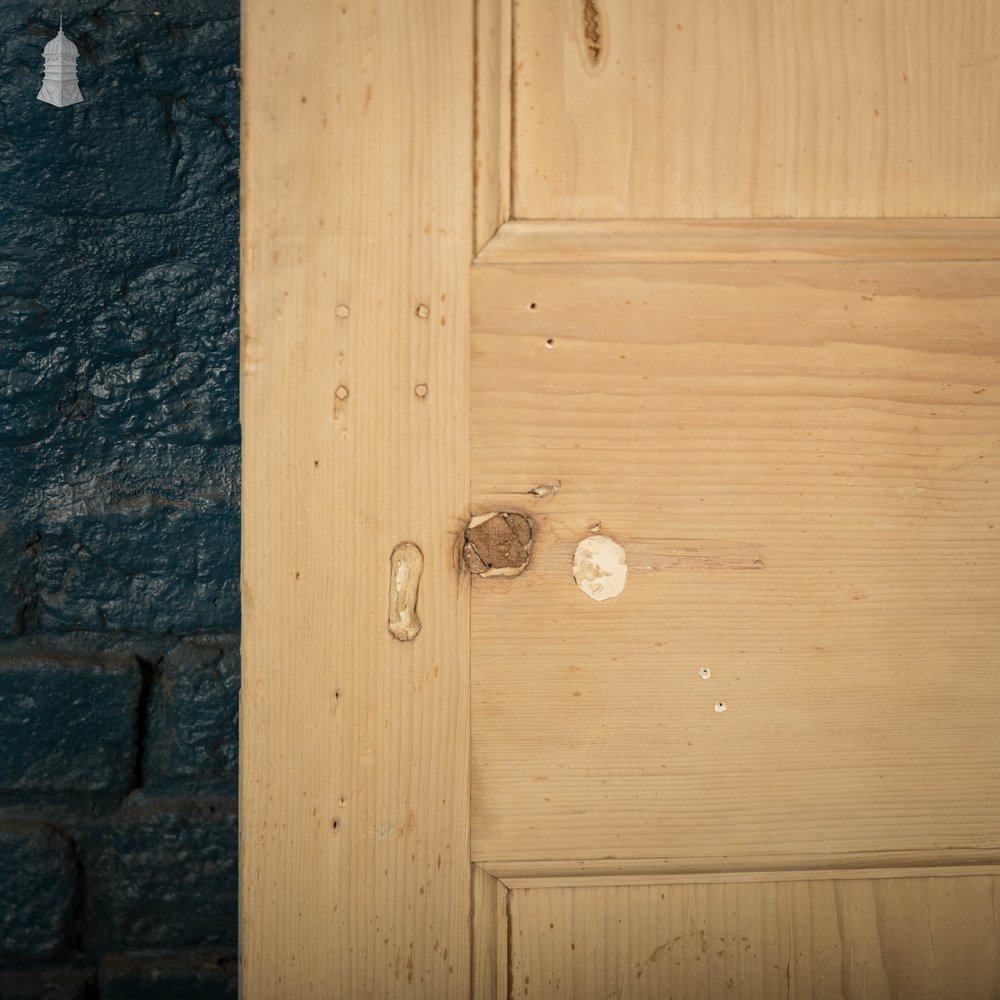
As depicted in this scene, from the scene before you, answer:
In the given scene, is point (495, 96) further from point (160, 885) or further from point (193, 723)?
point (160, 885)

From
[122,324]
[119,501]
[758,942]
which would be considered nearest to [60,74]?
[122,324]

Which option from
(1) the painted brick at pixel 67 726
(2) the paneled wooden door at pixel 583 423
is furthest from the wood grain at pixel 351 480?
(1) the painted brick at pixel 67 726

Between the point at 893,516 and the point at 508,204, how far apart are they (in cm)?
40

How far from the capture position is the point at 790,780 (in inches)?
23.4

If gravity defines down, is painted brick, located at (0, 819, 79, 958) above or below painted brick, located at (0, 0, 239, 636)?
below

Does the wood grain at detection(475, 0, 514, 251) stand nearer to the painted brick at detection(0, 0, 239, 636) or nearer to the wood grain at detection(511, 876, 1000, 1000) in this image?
the painted brick at detection(0, 0, 239, 636)

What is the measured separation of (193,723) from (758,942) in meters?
0.52

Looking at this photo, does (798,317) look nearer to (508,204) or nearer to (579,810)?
(508,204)

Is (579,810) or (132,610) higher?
(132,610)

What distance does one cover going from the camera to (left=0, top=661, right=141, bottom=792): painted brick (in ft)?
2.11

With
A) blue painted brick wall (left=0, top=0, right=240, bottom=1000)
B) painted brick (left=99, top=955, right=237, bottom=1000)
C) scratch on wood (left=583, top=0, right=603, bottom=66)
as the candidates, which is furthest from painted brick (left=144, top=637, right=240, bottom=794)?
scratch on wood (left=583, top=0, right=603, bottom=66)

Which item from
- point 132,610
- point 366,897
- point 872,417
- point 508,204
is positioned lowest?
point 366,897

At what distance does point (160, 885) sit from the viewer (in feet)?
2.12

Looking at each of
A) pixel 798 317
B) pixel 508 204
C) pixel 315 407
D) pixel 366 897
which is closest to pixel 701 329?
pixel 798 317
